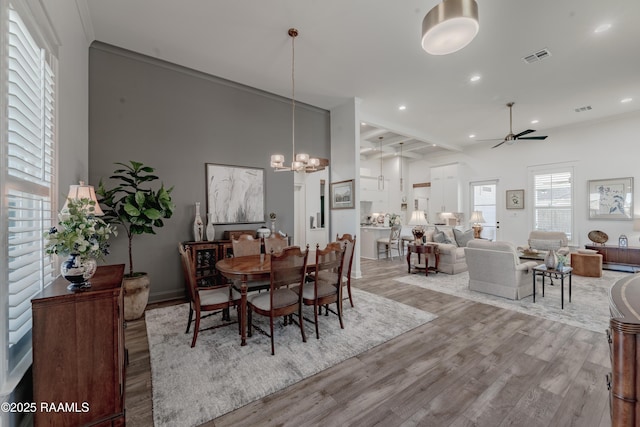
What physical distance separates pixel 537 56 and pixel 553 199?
5108mm

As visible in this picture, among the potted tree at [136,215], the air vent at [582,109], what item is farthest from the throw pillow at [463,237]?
the potted tree at [136,215]

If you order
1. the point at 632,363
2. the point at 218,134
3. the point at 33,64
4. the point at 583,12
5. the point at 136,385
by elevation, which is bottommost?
the point at 136,385

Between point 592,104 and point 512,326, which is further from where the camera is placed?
point 592,104

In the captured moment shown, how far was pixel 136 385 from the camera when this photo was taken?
6.75ft

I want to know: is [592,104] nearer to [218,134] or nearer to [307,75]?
[307,75]

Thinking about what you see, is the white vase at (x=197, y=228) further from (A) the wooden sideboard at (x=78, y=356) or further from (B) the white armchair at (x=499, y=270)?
(B) the white armchair at (x=499, y=270)

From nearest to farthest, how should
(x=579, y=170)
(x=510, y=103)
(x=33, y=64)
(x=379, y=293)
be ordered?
(x=33, y=64), (x=379, y=293), (x=510, y=103), (x=579, y=170)

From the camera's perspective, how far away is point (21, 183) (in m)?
1.47

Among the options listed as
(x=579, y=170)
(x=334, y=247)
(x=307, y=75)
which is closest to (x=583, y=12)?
(x=307, y=75)

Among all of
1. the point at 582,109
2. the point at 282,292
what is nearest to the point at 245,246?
the point at 282,292

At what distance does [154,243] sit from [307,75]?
3601mm

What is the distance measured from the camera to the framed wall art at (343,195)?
5391mm

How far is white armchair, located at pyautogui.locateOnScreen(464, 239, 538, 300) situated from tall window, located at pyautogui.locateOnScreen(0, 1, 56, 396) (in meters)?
4.96

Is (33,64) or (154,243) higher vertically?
(33,64)
